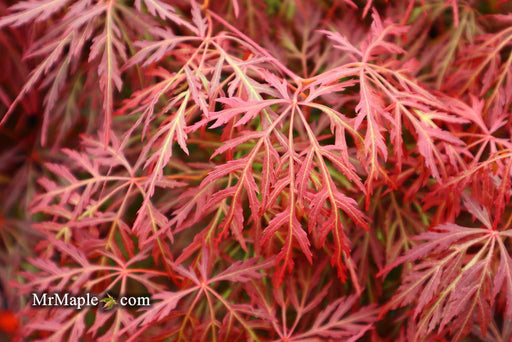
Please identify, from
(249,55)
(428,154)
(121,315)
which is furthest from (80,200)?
(428,154)

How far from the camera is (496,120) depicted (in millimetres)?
789

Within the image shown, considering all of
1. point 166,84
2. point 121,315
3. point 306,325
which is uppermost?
point 166,84

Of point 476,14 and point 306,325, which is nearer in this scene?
point 306,325

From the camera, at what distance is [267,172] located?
24.3 inches

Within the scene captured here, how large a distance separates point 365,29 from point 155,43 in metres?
0.49

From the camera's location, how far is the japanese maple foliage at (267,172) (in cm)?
65

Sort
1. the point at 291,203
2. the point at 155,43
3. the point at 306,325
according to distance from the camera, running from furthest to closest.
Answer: the point at 306,325 → the point at 155,43 → the point at 291,203

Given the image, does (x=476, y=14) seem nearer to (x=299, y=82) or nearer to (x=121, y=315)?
(x=299, y=82)

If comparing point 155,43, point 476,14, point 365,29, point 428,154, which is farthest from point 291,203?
point 476,14

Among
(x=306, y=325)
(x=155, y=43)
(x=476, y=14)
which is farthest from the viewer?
(x=476, y=14)

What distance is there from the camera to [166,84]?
70cm

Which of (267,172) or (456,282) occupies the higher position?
(267,172)

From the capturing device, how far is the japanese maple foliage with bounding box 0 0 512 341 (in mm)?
647

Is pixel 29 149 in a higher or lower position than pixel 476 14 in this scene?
lower
